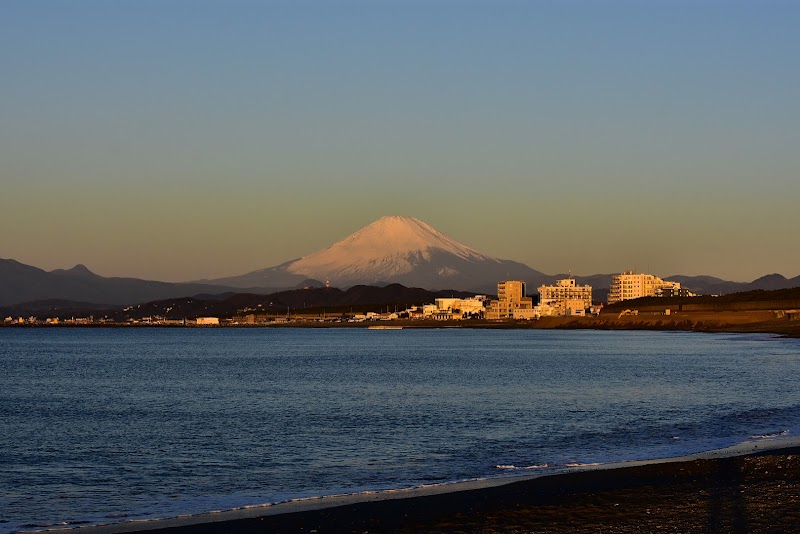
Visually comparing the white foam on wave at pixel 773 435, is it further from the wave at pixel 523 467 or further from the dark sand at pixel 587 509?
the wave at pixel 523 467

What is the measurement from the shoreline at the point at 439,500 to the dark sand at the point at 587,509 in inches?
0.9

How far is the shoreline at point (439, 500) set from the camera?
18984 millimetres

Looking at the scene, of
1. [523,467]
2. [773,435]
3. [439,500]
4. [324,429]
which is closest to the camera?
[439,500]

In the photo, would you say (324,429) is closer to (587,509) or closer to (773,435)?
(773,435)

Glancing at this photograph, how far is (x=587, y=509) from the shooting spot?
1955 cm

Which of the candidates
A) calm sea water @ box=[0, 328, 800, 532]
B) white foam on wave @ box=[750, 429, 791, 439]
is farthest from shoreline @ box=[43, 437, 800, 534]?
white foam on wave @ box=[750, 429, 791, 439]

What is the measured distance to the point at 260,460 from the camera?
29.0 meters

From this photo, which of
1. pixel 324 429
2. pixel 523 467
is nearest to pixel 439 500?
pixel 523 467

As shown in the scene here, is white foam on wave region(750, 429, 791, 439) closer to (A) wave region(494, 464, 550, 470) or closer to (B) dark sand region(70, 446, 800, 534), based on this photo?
(B) dark sand region(70, 446, 800, 534)

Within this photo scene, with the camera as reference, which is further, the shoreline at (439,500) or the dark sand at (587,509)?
the shoreline at (439,500)

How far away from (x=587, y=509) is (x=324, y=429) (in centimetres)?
1857

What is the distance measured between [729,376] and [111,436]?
145 ft

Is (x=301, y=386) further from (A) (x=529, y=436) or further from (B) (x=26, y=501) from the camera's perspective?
(B) (x=26, y=501)

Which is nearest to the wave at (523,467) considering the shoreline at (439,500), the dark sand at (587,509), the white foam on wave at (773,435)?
the shoreline at (439,500)
